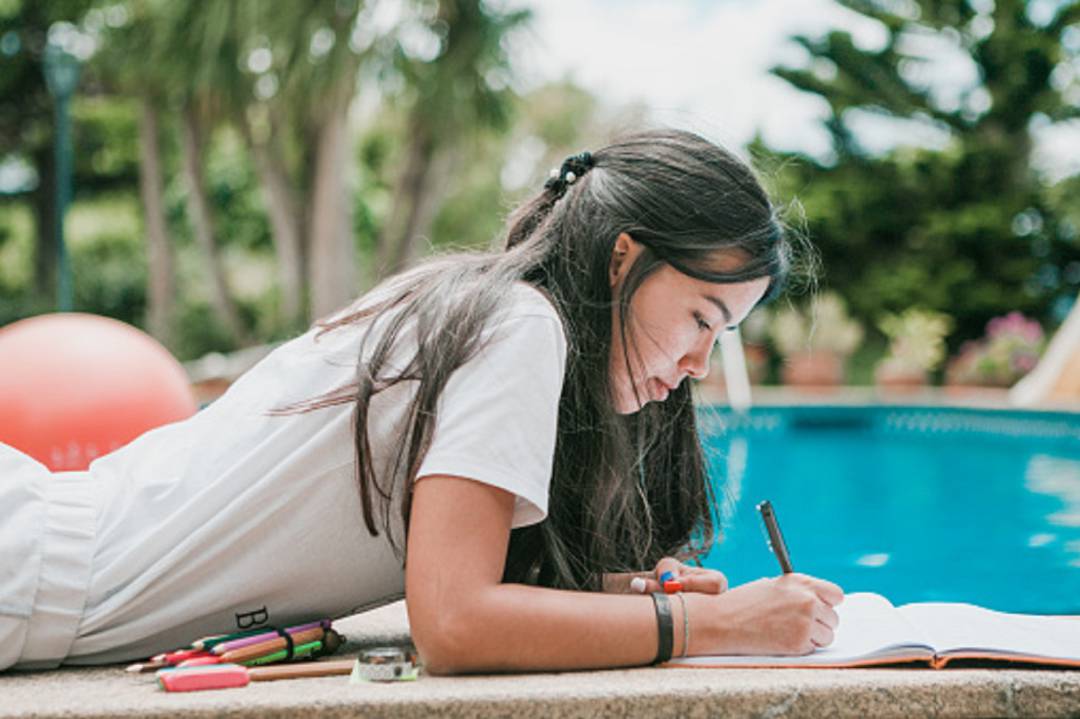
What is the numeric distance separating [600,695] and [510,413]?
37 cm

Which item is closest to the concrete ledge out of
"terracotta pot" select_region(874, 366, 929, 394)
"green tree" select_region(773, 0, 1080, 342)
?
"terracotta pot" select_region(874, 366, 929, 394)

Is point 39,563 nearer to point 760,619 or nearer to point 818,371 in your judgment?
point 760,619

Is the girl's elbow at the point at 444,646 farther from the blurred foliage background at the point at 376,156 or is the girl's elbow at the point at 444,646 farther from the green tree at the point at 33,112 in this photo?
the green tree at the point at 33,112

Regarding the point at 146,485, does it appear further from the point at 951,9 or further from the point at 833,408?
the point at 951,9

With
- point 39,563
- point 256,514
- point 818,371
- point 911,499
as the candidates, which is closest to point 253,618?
point 256,514

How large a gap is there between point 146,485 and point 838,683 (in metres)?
1.00

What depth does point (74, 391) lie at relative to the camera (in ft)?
13.0

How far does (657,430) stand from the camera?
1.99 m

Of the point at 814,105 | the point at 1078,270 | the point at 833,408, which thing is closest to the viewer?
the point at 833,408

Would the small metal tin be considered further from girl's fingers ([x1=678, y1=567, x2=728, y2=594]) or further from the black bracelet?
girl's fingers ([x1=678, y1=567, x2=728, y2=594])

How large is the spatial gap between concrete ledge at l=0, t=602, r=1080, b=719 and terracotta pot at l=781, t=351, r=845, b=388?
13.3 metres

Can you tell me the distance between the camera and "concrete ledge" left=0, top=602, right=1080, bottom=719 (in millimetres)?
1352

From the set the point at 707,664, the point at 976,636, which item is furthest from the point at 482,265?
the point at 976,636

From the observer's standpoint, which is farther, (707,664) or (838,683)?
(707,664)
